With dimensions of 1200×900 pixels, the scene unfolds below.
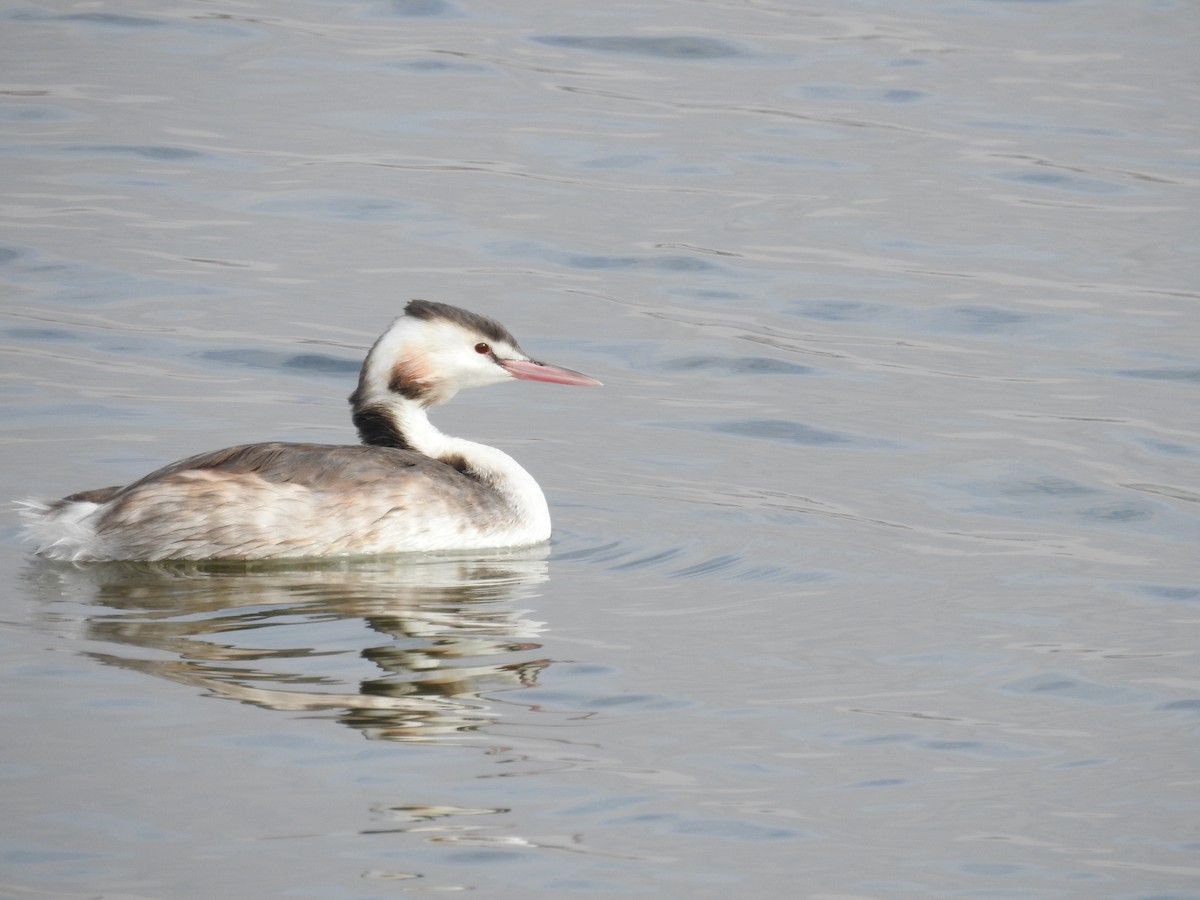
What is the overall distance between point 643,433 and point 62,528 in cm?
357

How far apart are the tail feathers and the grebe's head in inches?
55.2

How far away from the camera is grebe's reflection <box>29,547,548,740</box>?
646 centimetres

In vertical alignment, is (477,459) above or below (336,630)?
above

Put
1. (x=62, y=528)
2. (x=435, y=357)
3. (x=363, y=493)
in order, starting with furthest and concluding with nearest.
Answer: (x=435, y=357) → (x=363, y=493) → (x=62, y=528)

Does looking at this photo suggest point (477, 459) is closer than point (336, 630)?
No

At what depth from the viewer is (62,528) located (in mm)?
7953

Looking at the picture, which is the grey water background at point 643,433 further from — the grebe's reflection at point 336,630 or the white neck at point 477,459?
the white neck at point 477,459

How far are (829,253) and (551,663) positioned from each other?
8075 millimetres

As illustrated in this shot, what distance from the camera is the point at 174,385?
11.0 meters

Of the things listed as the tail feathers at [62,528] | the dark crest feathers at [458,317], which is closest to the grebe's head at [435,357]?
the dark crest feathers at [458,317]

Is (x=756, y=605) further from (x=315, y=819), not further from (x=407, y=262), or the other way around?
(x=407, y=262)

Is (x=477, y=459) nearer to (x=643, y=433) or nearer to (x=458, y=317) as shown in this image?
(x=458, y=317)

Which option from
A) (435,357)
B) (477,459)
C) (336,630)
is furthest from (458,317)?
(336,630)

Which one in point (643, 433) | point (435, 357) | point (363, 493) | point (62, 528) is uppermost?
point (435, 357)
